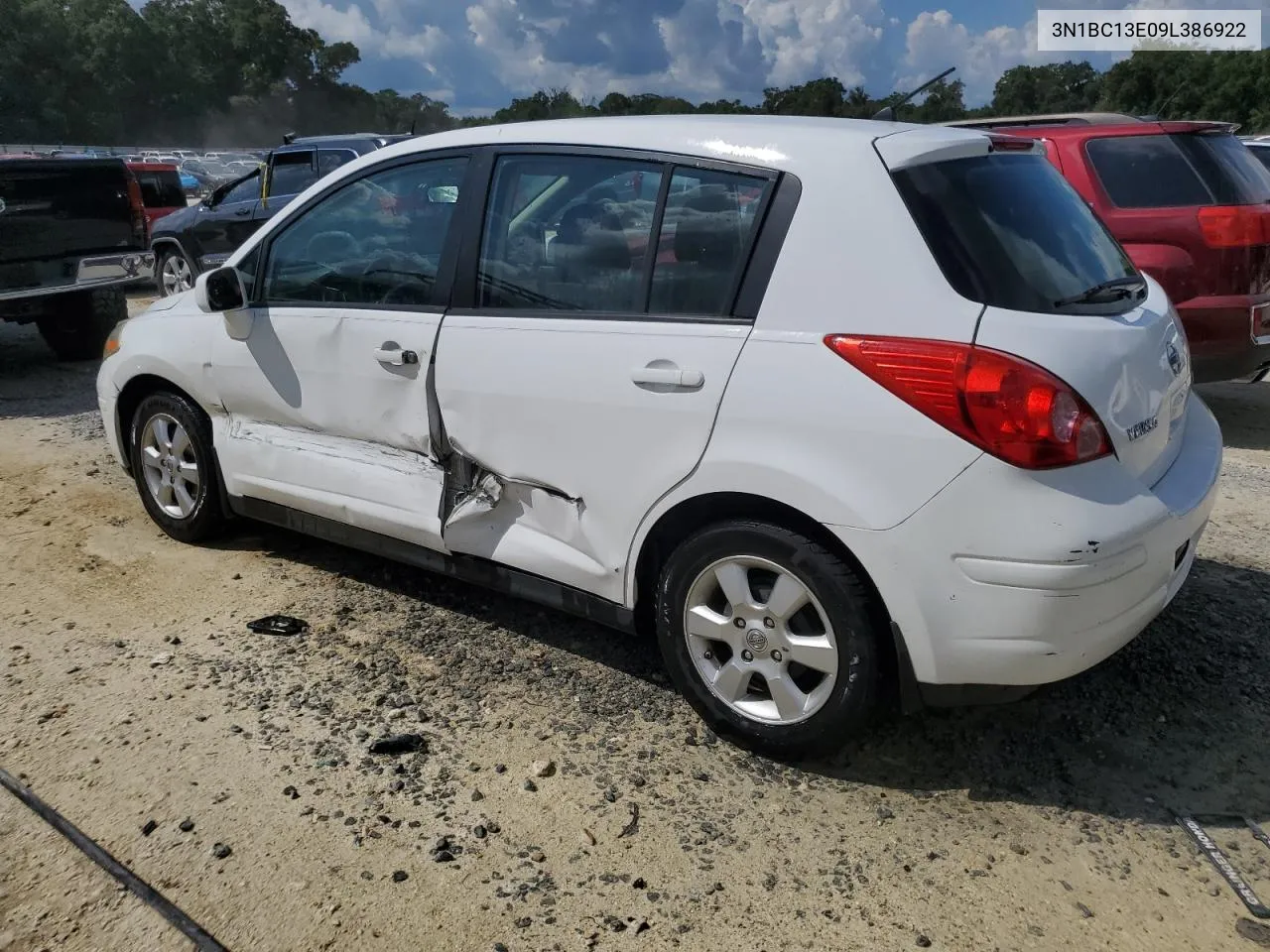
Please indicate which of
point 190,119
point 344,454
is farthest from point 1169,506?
point 190,119

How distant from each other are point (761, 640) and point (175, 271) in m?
11.3

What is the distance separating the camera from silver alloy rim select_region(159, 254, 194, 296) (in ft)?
39.3

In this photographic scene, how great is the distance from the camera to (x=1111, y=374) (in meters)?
2.60

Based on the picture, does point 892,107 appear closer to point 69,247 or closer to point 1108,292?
point 1108,292

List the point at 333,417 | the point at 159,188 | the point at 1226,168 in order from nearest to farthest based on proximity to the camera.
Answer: the point at 333,417 → the point at 1226,168 → the point at 159,188

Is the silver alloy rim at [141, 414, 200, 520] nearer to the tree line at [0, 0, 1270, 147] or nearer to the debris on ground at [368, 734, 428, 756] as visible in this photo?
the debris on ground at [368, 734, 428, 756]

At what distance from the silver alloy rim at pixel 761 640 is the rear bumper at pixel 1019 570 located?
0.26 meters

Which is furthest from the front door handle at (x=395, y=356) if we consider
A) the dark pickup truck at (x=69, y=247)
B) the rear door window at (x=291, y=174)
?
the rear door window at (x=291, y=174)

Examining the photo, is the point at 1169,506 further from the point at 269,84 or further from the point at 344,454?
the point at 269,84

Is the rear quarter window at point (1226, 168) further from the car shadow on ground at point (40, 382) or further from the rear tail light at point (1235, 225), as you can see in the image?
the car shadow on ground at point (40, 382)

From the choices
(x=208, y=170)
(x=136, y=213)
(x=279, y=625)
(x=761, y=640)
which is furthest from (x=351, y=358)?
(x=208, y=170)

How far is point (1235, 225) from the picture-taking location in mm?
5961

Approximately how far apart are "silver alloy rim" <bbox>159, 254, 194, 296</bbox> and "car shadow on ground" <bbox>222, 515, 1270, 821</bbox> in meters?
9.71

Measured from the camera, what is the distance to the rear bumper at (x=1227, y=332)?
19.7ft
